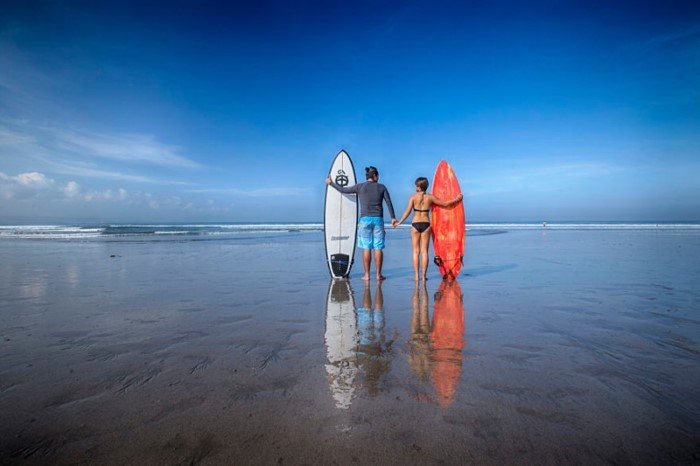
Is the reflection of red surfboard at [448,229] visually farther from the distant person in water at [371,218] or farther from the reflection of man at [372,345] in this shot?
the reflection of man at [372,345]

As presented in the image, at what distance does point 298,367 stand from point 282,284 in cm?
397

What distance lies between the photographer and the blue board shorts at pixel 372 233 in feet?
23.8

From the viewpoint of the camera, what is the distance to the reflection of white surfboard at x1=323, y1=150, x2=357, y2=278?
8.05 meters

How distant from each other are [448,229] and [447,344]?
4620mm

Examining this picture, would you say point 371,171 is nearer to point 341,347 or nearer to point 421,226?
point 421,226

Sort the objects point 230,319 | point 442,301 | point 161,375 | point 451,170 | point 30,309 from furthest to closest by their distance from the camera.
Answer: point 451,170
point 442,301
point 30,309
point 230,319
point 161,375

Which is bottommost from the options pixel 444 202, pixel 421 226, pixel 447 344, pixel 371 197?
pixel 447 344

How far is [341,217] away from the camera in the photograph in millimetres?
8352

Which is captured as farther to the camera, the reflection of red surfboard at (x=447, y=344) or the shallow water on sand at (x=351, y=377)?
the reflection of red surfboard at (x=447, y=344)

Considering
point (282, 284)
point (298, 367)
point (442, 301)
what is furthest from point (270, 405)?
point (282, 284)

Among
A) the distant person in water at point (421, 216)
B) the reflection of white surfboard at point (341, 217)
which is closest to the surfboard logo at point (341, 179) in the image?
the reflection of white surfboard at point (341, 217)

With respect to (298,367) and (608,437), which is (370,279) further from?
(608,437)

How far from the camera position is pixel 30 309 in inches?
190

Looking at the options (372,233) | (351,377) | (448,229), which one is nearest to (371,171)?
(372,233)
